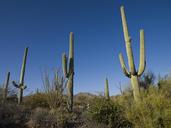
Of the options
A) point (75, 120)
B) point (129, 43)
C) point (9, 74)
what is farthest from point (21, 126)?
point (9, 74)

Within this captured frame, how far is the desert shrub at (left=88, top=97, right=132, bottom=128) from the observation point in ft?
33.5

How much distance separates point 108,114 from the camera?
1064cm

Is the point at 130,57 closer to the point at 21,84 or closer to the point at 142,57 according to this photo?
the point at 142,57

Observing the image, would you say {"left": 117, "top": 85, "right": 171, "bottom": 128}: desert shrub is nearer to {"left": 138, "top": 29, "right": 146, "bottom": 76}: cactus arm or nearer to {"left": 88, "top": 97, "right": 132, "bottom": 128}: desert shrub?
{"left": 88, "top": 97, "right": 132, "bottom": 128}: desert shrub

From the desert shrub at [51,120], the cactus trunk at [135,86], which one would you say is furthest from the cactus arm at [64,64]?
the cactus trunk at [135,86]

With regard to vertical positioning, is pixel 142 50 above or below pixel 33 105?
above

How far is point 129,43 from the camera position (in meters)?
11.9

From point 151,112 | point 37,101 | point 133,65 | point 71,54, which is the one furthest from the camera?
point 37,101

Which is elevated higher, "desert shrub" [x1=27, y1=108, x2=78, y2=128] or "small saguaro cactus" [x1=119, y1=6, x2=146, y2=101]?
"small saguaro cactus" [x1=119, y1=6, x2=146, y2=101]

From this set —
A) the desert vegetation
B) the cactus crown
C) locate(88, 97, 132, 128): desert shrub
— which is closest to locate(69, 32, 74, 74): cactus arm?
the desert vegetation

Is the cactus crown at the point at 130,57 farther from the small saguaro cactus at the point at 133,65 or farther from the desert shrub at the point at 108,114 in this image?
the desert shrub at the point at 108,114

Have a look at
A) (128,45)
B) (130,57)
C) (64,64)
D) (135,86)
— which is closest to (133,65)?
(130,57)

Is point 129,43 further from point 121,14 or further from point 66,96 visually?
point 66,96

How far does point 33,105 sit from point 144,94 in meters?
9.10
